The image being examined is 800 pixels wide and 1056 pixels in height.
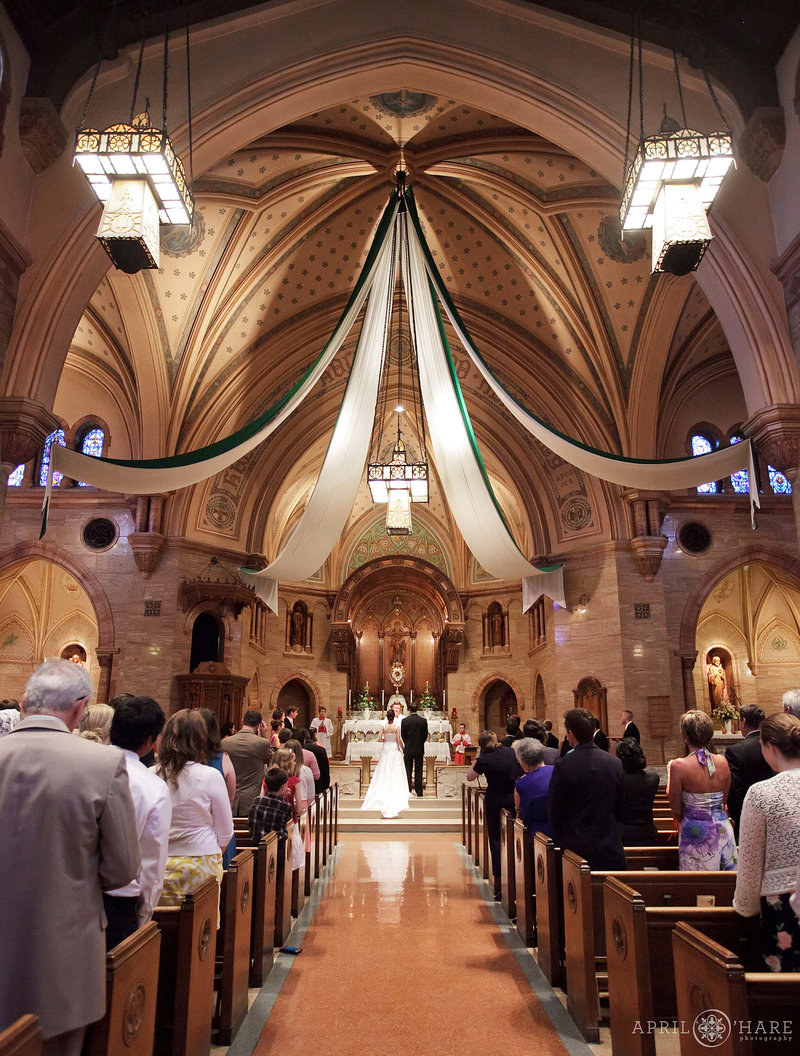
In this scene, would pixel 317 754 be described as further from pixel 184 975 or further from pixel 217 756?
pixel 184 975

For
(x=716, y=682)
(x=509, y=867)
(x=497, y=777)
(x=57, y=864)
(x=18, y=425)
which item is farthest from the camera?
(x=716, y=682)

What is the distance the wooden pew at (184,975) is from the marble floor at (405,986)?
0.62 meters

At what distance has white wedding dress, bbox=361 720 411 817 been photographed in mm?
12352

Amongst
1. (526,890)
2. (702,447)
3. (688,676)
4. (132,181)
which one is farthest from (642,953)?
(702,447)

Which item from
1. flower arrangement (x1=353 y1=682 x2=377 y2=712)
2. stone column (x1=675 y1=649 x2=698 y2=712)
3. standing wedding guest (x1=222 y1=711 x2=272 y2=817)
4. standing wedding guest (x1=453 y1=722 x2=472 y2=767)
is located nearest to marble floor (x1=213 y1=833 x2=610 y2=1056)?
→ standing wedding guest (x1=222 y1=711 x2=272 y2=817)

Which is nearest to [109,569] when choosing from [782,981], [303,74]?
[303,74]

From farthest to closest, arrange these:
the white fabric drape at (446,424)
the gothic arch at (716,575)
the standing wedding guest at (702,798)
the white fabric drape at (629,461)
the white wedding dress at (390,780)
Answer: the gothic arch at (716,575)
the white wedding dress at (390,780)
the white fabric drape at (446,424)
the white fabric drape at (629,461)
the standing wedding guest at (702,798)

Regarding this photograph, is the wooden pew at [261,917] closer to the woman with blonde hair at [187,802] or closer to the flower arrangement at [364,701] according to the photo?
the woman with blonde hair at [187,802]

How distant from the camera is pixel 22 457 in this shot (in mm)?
7852

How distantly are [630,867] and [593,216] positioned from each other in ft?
37.4

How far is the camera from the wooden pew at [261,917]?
15.6ft

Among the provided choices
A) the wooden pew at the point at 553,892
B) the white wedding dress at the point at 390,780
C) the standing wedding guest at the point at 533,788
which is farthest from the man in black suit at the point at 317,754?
the wooden pew at the point at 553,892

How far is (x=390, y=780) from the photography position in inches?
492

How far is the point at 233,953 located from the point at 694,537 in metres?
13.9
